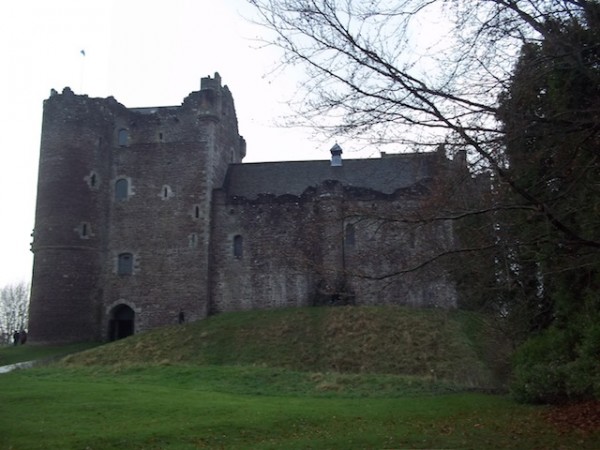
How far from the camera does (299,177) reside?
120ft

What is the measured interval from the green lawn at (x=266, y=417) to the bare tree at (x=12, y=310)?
62791 millimetres

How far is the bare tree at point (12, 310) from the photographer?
77.4 metres

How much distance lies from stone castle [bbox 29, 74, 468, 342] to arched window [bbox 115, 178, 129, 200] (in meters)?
0.05

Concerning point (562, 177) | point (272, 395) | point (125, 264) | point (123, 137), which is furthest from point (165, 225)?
point (562, 177)

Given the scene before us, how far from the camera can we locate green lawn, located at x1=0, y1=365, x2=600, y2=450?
1088 cm

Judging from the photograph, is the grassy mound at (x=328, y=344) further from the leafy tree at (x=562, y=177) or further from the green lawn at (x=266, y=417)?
the leafy tree at (x=562, y=177)

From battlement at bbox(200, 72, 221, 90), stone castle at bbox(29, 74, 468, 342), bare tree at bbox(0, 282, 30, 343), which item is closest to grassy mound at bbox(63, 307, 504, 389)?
stone castle at bbox(29, 74, 468, 342)

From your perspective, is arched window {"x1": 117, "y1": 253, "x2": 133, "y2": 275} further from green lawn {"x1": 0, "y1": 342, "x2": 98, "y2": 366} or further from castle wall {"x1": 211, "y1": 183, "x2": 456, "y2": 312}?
castle wall {"x1": 211, "y1": 183, "x2": 456, "y2": 312}

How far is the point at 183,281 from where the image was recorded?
1304 inches

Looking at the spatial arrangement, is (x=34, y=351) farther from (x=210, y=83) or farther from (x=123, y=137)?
(x=210, y=83)

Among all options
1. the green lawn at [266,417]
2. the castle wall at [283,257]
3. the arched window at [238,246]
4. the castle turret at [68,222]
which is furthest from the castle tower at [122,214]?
the green lawn at [266,417]

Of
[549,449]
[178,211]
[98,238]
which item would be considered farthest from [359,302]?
[549,449]

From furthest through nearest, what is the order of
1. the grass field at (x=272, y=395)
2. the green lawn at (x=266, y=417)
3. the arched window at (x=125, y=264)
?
the arched window at (x=125, y=264) < the grass field at (x=272, y=395) < the green lawn at (x=266, y=417)

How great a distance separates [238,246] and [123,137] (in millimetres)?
9072
